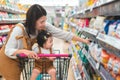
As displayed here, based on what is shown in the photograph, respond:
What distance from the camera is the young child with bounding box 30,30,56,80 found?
2311 millimetres

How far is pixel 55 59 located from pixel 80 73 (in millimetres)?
1913

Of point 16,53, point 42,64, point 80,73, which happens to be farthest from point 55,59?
point 80,73

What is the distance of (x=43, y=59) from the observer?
91.2 inches

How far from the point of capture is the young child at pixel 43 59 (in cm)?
231

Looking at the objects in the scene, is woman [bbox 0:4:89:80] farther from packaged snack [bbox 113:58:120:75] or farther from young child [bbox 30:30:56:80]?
packaged snack [bbox 113:58:120:75]

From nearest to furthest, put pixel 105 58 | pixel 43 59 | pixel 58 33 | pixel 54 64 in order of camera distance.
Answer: pixel 105 58, pixel 43 59, pixel 54 64, pixel 58 33

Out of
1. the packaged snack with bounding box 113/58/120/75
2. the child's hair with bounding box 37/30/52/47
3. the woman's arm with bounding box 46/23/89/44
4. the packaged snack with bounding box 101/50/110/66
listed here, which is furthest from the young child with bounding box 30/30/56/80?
the packaged snack with bounding box 113/58/120/75

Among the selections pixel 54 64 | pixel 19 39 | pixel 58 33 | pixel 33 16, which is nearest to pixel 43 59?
pixel 54 64

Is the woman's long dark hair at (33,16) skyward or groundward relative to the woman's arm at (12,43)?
skyward

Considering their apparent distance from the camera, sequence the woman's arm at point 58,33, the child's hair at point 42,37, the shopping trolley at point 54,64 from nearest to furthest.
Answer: the shopping trolley at point 54,64 → the child's hair at point 42,37 → the woman's arm at point 58,33

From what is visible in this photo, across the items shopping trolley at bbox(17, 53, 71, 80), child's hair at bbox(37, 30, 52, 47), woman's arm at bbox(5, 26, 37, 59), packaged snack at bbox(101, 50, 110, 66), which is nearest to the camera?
packaged snack at bbox(101, 50, 110, 66)

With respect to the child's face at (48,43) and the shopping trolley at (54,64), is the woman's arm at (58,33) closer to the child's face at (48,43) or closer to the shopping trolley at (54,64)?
the child's face at (48,43)

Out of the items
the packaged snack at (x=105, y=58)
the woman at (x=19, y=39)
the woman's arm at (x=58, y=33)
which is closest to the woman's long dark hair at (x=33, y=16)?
the woman at (x=19, y=39)

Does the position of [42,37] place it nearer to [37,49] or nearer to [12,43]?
[37,49]
